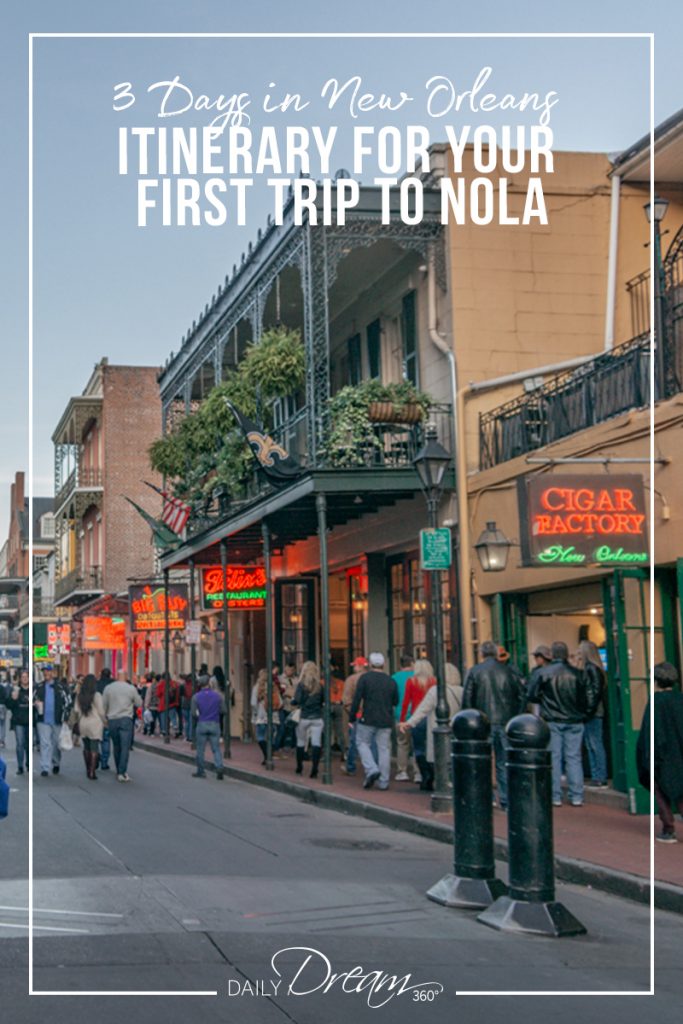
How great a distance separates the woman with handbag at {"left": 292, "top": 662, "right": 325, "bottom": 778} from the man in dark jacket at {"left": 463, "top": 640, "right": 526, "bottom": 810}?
510cm

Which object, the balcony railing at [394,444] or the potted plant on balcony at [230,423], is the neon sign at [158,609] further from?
the balcony railing at [394,444]

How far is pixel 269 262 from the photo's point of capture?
70.5 feet

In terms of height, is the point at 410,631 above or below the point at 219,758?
above

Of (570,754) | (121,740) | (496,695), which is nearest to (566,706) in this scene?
(570,754)

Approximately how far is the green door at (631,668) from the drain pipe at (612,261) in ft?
19.2

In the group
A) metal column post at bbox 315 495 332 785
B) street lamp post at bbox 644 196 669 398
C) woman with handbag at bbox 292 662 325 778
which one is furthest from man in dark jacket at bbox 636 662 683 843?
woman with handbag at bbox 292 662 325 778

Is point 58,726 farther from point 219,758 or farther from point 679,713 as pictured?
point 679,713

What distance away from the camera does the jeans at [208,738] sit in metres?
20.3

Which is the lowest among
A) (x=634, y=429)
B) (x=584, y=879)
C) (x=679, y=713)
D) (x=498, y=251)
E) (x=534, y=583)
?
(x=584, y=879)

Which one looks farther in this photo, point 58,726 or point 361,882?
point 58,726

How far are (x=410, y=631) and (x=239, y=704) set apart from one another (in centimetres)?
1089

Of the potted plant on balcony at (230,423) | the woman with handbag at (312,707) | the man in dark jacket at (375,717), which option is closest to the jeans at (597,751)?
the man in dark jacket at (375,717)

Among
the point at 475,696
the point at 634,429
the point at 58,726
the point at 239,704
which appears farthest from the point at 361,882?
the point at 239,704

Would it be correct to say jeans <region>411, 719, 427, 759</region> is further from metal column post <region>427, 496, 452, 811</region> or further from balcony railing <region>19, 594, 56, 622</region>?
balcony railing <region>19, 594, 56, 622</region>
